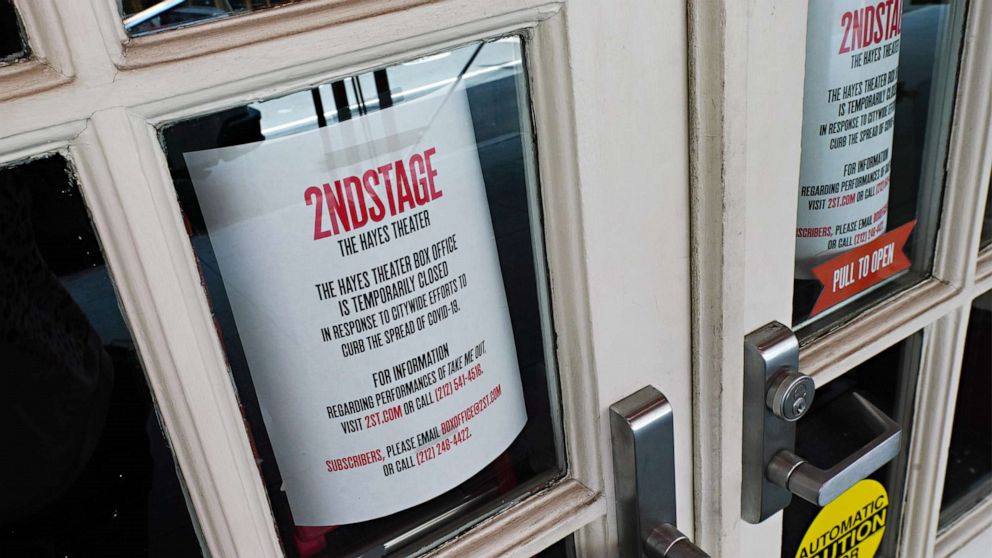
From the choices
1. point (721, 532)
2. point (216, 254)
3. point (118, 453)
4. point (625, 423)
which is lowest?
point (721, 532)

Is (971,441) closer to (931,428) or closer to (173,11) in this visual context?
(931,428)

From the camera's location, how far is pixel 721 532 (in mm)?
739

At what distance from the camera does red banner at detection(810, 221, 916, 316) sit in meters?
0.78

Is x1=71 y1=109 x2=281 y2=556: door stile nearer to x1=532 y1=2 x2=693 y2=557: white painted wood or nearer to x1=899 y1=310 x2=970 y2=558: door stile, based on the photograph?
x1=532 y1=2 x2=693 y2=557: white painted wood

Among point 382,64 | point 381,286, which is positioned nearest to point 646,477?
point 381,286

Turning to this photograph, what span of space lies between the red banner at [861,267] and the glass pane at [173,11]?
593 millimetres

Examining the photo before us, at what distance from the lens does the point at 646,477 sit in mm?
642

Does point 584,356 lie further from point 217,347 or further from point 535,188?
point 217,347

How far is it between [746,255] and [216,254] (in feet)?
1.34

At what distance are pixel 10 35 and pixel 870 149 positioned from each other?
0.70 m

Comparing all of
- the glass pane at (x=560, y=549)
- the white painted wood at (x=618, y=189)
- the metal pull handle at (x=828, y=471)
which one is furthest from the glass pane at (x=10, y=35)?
the metal pull handle at (x=828, y=471)

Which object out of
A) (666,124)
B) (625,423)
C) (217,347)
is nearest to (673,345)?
(625,423)

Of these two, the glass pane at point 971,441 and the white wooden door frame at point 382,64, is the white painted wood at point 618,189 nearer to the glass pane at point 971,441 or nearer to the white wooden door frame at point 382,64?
the white wooden door frame at point 382,64

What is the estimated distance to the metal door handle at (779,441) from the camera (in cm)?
68
